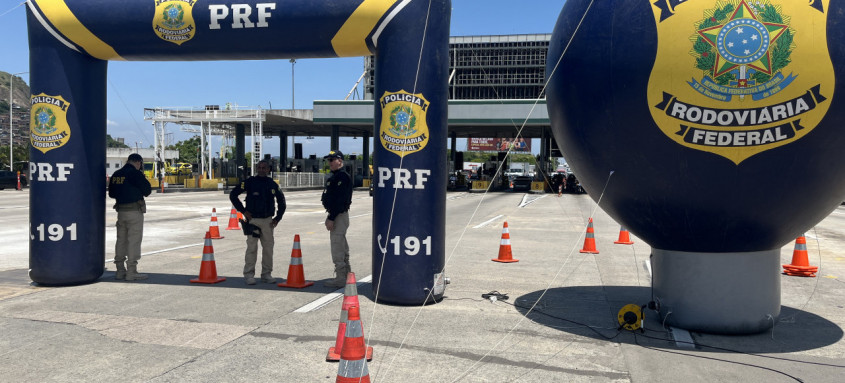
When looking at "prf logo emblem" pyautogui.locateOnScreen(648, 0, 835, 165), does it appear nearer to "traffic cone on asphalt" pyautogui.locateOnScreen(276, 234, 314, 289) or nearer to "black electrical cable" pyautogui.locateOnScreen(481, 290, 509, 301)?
"black electrical cable" pyautogui.locateOnScreen(481, 290, 509, 301)

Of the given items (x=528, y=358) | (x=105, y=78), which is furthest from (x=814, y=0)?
(x=105, y=78)

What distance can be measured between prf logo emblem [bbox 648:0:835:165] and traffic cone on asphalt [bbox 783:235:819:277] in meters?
5.90

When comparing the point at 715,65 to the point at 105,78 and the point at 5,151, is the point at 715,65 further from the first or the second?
the point at 5,151

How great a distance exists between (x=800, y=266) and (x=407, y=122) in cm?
760

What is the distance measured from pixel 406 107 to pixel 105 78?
4.50m

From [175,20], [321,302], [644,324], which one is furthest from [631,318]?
[175,20]

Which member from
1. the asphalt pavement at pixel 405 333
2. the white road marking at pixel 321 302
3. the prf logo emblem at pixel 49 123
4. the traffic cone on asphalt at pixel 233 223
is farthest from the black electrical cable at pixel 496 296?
the traffic cone on asphalt at pixel 233 223

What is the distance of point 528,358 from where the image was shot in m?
5.28

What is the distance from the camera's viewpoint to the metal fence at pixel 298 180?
47.1 metres

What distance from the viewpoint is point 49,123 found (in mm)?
7930

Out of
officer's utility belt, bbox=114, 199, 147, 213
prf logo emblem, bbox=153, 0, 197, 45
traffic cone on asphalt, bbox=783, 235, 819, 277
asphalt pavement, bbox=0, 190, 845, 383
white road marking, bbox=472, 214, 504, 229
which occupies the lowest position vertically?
white road marking, bbox=472, 214, 504, 229

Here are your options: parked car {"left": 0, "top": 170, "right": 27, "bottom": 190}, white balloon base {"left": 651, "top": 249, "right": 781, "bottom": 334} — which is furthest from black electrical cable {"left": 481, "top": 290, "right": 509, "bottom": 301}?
parked car {"left": 0, "top": 170, "right": 27, "bottom": 190}

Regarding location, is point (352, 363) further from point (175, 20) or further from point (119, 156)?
point (119, 156)

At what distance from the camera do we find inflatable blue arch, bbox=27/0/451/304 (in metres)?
7.15
